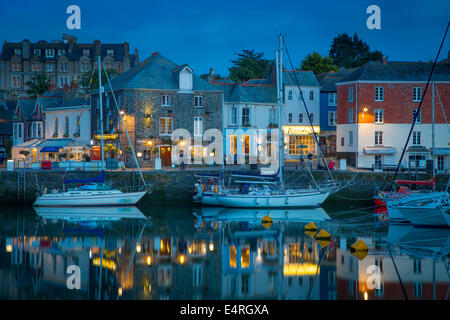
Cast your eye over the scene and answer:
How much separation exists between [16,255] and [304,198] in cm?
2271

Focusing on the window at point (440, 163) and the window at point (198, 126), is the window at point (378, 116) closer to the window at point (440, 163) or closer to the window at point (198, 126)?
the window at point (440, 163)

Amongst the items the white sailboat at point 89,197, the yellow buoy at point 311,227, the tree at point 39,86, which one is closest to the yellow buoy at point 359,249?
the yellow buoy at point 311,227

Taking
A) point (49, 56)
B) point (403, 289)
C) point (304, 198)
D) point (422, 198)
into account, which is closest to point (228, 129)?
point (304, 198)

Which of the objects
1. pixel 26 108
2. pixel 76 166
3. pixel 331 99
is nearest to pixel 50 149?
pixel 76 166

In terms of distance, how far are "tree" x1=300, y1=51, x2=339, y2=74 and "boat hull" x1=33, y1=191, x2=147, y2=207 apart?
46.2 m

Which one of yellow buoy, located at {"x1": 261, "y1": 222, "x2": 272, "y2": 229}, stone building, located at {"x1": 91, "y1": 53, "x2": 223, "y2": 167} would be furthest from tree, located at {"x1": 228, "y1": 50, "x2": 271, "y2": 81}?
yellow buoy, located at {"x1": 261, "y1": 222, "x2": 272, "y2": 229}

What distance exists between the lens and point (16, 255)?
30.0 m

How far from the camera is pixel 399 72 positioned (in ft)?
203

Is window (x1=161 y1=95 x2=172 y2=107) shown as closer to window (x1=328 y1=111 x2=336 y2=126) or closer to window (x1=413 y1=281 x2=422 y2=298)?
window (x1=328 y1=111 x2=336 y2=126)

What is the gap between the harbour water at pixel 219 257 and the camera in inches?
920

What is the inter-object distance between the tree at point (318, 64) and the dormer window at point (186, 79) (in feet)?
98.8

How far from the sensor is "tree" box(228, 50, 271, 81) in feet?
311

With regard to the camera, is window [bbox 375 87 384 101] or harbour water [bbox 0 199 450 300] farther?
window [bbox 375 87 384 101]

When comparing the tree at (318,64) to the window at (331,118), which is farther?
the tree at (318,64)
